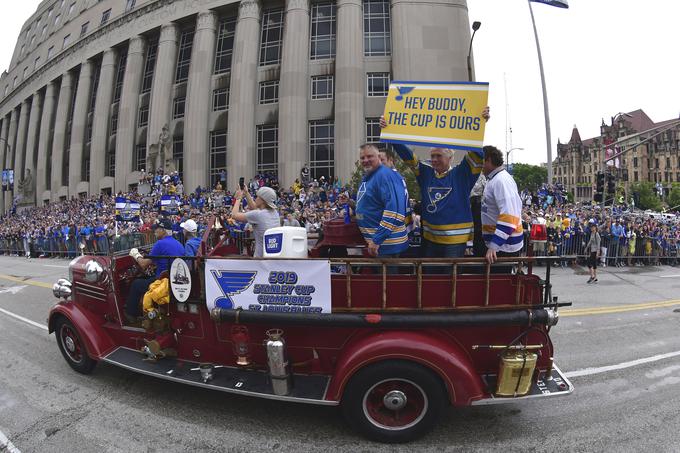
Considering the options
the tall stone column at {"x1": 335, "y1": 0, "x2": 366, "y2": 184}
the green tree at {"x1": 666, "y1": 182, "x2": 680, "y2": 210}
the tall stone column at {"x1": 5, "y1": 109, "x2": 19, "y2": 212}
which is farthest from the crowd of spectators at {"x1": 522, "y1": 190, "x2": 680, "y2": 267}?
the green tree at {"x1": 666, "y1": 182, "x2": 680, "y2": 210}

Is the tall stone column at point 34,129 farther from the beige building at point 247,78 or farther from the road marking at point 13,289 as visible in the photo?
the road marking at point 13,289

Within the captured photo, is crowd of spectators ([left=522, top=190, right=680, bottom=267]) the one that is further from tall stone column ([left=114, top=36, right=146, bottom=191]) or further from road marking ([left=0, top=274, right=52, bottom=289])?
tall stone column ([left=114, top=36, right=146, bottom=191])

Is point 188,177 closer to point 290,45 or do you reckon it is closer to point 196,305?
point 290,45

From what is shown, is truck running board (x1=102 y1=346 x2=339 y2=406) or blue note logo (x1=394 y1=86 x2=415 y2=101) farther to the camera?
blue note logo (x1=394 y1=86 x2=415 y2=101)

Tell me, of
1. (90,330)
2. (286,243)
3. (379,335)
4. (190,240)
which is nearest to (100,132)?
(190,240)

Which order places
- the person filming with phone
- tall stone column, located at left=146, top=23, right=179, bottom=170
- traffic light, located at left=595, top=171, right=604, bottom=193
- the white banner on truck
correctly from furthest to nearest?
tall stone column, located at left=146, top=23, right=179, bottom=170 → traffic light, located at left=595, top=171, right=604, bottom=193 → the person filming with phone → the white banner on truck

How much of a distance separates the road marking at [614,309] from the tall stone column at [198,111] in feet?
96.8

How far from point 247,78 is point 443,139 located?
98.0 ft

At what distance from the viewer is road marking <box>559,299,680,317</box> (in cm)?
716

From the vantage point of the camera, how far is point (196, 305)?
3.80m

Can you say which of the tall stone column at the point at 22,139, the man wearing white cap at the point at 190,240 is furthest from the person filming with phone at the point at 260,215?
the tall stone column at the point at 22,139

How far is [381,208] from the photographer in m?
3.73

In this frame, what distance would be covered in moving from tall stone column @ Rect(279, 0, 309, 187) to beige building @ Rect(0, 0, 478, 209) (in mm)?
73

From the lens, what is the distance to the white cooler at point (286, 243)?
3578mm
